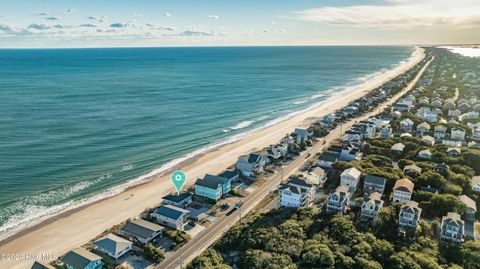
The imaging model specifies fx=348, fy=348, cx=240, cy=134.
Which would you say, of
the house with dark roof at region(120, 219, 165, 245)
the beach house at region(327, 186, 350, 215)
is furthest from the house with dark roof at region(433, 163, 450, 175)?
the house with dark roof at region(120, 219, 165, 245)

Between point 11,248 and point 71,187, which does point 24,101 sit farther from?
point 11,248

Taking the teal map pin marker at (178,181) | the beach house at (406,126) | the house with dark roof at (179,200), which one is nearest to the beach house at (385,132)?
the beach house at (406,126)

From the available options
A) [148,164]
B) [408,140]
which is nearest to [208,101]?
[148,164]

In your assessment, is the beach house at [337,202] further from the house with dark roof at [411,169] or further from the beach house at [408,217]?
the house with dark roof at [411,169]

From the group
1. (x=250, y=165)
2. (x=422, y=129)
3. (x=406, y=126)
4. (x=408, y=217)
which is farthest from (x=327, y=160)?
(x=406, y=126)

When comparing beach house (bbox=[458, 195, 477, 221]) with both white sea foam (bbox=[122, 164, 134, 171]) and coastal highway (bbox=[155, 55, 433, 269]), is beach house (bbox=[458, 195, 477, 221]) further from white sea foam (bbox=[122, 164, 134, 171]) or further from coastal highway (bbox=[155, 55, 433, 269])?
white sea foam (bbox=[122, 164, 134, 171])
